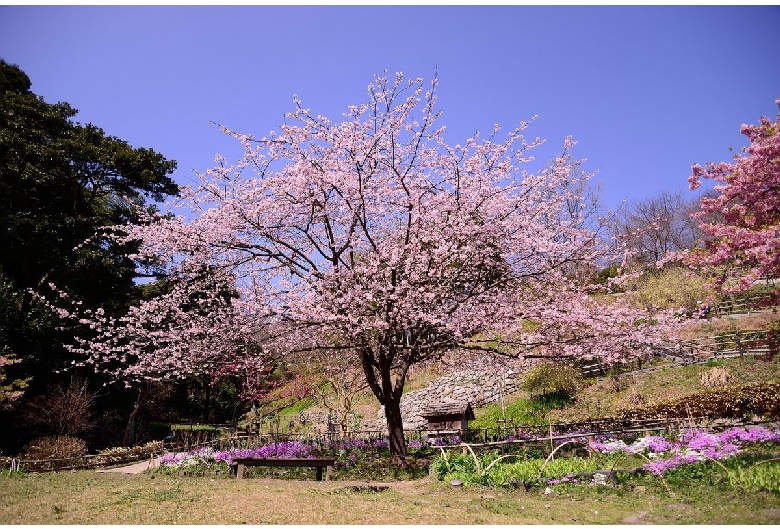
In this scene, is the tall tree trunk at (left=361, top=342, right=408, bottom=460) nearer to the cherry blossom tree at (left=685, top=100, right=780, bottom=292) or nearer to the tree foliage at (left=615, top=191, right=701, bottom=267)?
the cherry blossom tree at (left=685, top=100, right=780, bottom=292)

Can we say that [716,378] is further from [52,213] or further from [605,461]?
[52,213]

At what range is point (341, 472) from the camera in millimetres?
10906

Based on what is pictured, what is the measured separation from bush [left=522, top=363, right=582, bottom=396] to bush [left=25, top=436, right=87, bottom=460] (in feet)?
52.4

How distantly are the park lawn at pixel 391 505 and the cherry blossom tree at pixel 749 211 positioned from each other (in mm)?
3479

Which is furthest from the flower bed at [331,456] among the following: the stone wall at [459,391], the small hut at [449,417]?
the stone wall at [459,391]

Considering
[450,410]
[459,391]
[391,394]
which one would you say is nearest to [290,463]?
[391,394]

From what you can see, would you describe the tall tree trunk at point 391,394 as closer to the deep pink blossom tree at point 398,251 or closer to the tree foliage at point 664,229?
the deep pink blossom tree at point 398,251

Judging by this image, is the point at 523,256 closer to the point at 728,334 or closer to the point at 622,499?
the point at 622,499

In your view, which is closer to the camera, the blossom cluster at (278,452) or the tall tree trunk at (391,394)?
the tall tree trunk at (391,394)

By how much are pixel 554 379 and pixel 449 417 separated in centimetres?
514

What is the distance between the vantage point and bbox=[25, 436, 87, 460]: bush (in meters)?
14.9

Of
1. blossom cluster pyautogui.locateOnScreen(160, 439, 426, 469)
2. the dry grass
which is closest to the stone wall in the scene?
the dry grass

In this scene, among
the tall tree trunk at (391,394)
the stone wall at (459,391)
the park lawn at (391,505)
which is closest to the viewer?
the park lawn at (391,505)

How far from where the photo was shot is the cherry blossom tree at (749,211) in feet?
24.9
